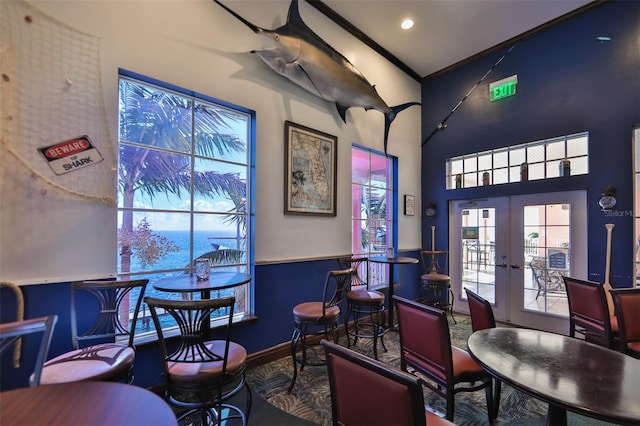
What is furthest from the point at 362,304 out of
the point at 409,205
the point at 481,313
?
the point at 409,205

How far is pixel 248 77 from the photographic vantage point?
2.94 meters

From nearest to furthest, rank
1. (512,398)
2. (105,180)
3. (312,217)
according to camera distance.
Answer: (105,180)
(512,398)
(312,217)

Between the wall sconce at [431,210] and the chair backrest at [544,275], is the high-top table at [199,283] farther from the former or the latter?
the chair backrest at [544,275]

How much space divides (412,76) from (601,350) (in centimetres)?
477

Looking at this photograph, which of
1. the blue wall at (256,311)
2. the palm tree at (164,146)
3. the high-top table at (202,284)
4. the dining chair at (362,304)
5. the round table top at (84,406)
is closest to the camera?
the round table top at (84,406)

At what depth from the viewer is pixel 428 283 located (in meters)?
4.16

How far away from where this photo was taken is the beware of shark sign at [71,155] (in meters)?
1.92

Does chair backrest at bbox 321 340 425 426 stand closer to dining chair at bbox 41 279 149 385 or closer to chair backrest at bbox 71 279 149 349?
dining chair at bbox 41 279 149 385

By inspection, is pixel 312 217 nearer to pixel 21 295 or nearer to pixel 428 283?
pixel 428 283

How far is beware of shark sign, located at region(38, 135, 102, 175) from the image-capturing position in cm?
192

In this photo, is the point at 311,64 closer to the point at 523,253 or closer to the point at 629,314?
the point at 629,314

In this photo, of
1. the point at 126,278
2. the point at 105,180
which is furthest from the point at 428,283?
the point at 105,180

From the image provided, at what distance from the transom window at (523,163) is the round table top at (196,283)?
4.10 meters

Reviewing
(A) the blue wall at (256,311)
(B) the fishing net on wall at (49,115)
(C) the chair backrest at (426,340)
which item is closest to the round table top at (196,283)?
(A) the blue wall at (256,311)
